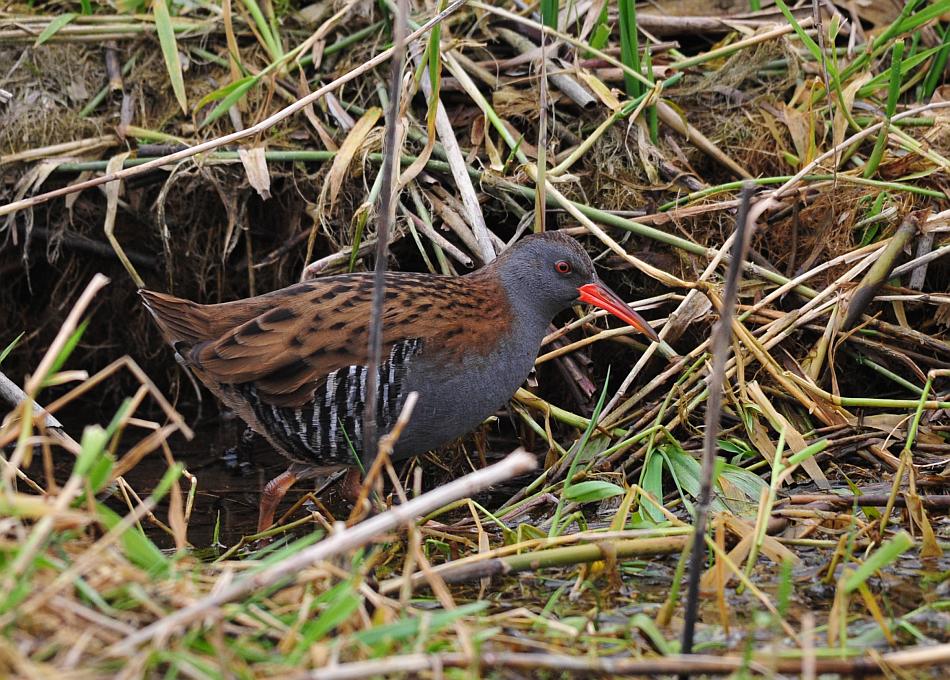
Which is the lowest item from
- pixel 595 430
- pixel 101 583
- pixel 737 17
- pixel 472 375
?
pixel 595 430

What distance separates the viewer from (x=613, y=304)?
147 inches

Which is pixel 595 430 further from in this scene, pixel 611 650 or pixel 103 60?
pixel 103 60

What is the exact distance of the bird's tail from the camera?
370cm

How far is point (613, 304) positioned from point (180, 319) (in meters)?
→ 1.39

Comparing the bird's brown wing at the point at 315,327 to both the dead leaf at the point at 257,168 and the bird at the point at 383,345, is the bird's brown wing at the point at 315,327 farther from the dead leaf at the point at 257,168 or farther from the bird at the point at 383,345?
the dead leaf at the point at 257,168

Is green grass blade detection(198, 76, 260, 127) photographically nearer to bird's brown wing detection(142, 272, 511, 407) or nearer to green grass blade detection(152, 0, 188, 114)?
green grass blade detection(152, 0, 188, 114)

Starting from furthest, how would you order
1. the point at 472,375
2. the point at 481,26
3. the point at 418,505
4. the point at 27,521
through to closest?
the point at 481,26, the point at 472,375, the point at 27,521, the point at 418,505

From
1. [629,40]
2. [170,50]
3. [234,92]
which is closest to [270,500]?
[234,92]

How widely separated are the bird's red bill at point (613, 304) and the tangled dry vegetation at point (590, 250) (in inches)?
5.5

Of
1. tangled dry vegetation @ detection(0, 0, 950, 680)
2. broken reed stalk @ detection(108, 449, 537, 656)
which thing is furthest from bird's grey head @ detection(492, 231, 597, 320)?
broken reed stalk @ detection(108, 449, 537, 656)

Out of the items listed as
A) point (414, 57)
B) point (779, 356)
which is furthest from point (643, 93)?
point (779, 356)

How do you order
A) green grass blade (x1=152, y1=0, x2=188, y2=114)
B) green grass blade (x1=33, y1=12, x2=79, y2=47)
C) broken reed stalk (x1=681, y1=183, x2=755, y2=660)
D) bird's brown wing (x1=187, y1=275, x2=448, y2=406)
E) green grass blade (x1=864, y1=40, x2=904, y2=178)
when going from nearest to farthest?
broken reed stalk (x1=681, y1=183, x2=755, y2=660) < bird's brown wing (x1=187, y1=275, x2=448, y2=406) < green grass blade (x1=864, y1=40, x2=904, y2=178) < green grass blade (x1=152, y1=0, x2=188, y2=114) < green grass blade (x1=33, y1=12, x2=79, y2=47)

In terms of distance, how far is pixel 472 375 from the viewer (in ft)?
11.7

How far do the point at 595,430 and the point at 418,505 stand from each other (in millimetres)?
1822
